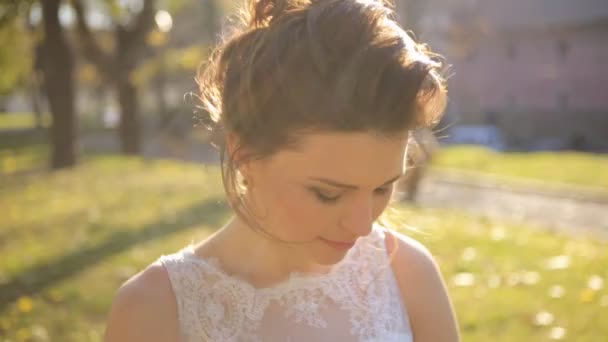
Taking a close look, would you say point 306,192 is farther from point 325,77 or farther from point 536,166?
point 536,166

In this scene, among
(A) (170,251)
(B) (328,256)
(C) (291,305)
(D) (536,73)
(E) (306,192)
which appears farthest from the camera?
(D) (536,73)

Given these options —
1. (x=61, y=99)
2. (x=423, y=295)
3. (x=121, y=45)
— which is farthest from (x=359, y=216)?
(x=121, y=45)

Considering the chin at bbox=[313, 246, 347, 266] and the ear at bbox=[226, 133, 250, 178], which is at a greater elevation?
the ear at bbox=[226, 133, 250, 178]

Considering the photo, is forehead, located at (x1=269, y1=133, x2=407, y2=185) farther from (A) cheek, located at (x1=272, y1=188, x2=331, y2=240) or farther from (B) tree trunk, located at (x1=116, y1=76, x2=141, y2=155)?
(B) tree trunk, located at (x1=116, y1=76, x2=141, y2=155)

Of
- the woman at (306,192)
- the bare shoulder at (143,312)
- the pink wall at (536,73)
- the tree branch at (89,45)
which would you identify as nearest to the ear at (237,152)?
the woman at (306,192)

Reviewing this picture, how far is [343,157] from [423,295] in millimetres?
624

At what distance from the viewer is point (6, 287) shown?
221 inches

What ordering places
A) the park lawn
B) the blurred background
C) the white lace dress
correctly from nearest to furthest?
the white lace dress, the park lawn, the blurred background

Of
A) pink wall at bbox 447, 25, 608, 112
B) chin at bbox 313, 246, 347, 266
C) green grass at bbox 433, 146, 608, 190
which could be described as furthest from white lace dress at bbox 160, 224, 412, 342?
pink wall at bbox 447, 25, 608, 112

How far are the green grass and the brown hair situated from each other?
14.4 metres

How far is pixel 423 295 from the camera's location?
2.06 m

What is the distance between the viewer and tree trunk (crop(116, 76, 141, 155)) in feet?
63.7

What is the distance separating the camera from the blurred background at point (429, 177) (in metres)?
5.05

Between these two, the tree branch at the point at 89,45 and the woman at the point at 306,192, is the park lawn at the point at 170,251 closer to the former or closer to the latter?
the woman at the point at 306,192
